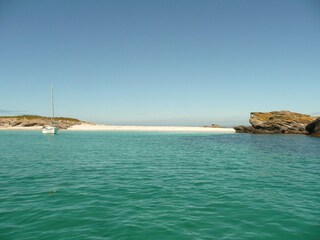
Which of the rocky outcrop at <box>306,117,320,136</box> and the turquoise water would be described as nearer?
the turquoise water

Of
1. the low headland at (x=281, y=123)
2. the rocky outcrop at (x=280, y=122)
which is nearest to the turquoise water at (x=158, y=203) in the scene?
the low headland at (x=281, y=123)

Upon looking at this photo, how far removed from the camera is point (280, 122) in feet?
276

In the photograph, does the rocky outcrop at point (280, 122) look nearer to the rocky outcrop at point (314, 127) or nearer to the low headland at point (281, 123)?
the low headland at point (281, 123)

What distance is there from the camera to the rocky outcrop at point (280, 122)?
272 feet

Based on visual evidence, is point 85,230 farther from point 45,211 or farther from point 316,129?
point 316,129

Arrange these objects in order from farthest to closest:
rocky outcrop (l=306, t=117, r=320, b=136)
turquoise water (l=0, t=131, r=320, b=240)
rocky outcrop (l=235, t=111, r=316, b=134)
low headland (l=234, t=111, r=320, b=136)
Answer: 1. rocky outcrop (l=235, t=111, r=316, b=134)
2. low headland (l=234, t=111, r=320, b=136)
3. rocky outcrop (l=306, t=117, r=320, b=136)
4. turquoise water (l=0, t=131, r=320, b=240)

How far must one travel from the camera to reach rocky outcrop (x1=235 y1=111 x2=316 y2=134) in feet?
272

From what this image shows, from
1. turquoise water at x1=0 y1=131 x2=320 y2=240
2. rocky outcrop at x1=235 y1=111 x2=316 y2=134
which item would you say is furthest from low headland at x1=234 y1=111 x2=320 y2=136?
turquoise water at x1=0 y1=131 x2=320 y2=240

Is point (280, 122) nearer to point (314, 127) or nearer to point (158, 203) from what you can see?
point (314, 127)

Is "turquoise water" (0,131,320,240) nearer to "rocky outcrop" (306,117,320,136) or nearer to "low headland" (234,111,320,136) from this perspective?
"rocky outcrop" (306,117,320,136)

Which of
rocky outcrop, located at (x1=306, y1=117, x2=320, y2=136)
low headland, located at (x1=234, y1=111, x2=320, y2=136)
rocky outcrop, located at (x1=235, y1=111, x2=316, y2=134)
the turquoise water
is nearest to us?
the turquoise water

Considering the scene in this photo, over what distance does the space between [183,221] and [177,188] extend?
5549mm

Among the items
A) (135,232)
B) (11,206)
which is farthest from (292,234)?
(11,206)

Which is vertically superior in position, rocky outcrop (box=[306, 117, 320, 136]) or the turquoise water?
rocky outcrop (box=[306, 117, 320, 136])
